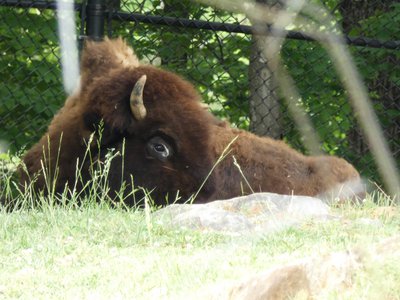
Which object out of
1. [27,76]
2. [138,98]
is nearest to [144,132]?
[138,98]

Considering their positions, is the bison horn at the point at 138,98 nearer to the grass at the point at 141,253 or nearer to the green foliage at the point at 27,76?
the grass at the point at 141,253

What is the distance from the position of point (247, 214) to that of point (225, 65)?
4.23 m

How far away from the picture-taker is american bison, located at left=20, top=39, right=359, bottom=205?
651 cm

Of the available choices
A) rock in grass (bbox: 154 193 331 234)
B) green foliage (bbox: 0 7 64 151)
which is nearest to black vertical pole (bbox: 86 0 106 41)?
green foliage (bbox: 0 7 64 151)

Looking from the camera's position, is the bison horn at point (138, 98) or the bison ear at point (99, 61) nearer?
the bison horn at point (138, 98)

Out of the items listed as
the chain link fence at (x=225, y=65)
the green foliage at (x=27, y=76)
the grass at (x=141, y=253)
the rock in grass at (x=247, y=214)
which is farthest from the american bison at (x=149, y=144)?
the green foliage at (x=27, y=76)

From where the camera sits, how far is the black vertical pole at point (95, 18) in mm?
8148

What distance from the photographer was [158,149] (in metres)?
6.65

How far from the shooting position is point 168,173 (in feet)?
21.4

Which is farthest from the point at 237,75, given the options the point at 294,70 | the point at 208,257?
the point at 208,257

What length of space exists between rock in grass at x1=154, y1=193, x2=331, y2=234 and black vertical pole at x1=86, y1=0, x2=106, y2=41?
3.53 m

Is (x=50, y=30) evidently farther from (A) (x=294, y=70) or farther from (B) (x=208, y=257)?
(B) (x=208, y=257)

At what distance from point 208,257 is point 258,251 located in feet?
0.73

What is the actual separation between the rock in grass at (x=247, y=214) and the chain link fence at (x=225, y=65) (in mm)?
3402
